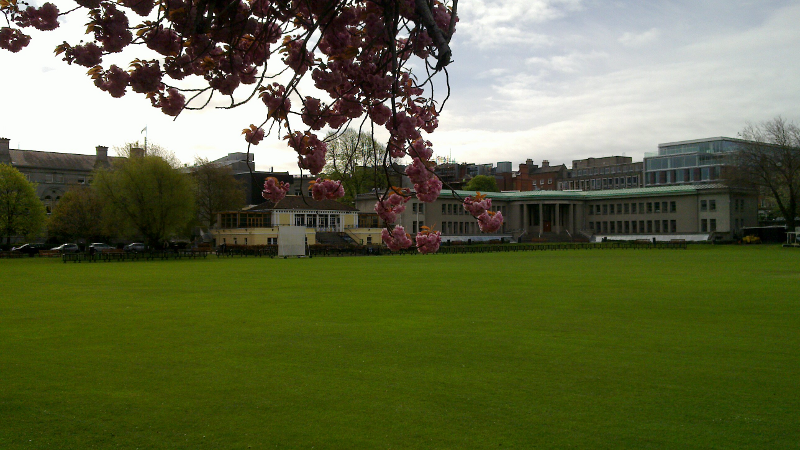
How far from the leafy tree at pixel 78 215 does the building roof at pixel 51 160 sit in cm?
1332

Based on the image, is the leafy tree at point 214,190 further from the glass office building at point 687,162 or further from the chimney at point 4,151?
the glass office building at point 687,162

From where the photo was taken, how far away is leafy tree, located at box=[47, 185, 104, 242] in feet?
226

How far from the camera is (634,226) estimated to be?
9719 cm

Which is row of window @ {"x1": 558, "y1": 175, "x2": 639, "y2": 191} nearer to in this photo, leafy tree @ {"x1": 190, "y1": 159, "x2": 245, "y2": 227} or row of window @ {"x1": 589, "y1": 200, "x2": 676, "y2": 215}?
row of window @ {"x1": 589, "y1": 200, "x2": 676, "y2": 215}

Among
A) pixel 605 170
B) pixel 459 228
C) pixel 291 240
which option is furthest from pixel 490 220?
pixel 605 170

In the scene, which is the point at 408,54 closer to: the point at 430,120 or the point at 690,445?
the point at 430,120

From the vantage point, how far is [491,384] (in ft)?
31.3

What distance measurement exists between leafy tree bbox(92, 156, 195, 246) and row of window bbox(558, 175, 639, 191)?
9314 cm

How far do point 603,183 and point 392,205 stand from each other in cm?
13115

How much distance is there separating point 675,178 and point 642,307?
10005 centimetres

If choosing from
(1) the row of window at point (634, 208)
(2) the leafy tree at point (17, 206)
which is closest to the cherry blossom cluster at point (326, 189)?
(2) the leafy tree at point (17, 206)

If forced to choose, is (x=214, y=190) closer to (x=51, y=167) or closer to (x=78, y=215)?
(x=78, y=215)

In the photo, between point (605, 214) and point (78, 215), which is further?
point (605, 214)

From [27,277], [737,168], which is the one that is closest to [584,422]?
[27,277]
